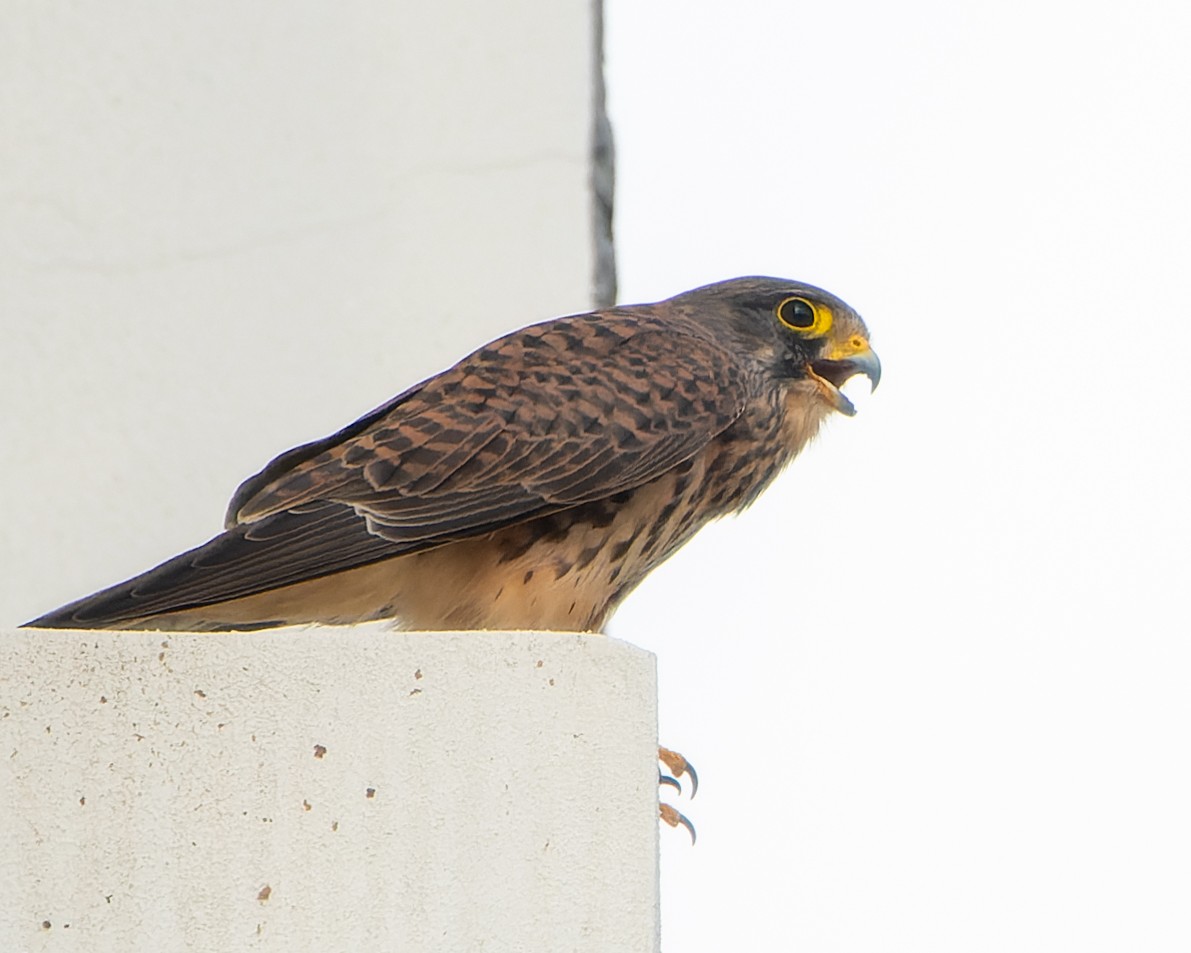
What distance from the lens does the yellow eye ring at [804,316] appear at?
2.71 metres

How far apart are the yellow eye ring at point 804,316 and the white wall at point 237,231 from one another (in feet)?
2.20

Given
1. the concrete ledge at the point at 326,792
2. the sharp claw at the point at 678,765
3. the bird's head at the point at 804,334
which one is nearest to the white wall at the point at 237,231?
the bird's head at the point at 804,334

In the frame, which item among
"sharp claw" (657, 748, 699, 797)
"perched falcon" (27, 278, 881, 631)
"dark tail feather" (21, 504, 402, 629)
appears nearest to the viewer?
"dark tail feather" (21, 504, 402, 629)

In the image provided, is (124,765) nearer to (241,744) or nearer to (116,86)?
(241,744)

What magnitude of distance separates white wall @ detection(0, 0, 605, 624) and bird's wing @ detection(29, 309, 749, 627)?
84 cm

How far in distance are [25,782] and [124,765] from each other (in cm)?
8

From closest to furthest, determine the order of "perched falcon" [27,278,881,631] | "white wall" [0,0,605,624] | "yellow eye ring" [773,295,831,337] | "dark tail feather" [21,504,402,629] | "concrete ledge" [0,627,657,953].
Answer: "concrete ledge" [0,627,657,953]
"dark tail feather" [21,504,402,629]
"perched falcon" [27,278,881,631]
"yellow eye ring" [773,295,831,337]
"white wall" [0,0,605,624]

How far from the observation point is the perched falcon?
2.18m

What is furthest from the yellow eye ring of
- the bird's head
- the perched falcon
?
the perched falcon

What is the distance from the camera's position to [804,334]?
8.87ft

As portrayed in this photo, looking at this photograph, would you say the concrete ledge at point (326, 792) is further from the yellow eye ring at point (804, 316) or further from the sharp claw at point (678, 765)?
the yellow eye ring at point (804, 316)

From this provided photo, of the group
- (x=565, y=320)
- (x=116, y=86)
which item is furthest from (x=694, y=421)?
(x=116, y=86)

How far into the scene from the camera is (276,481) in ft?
7.70

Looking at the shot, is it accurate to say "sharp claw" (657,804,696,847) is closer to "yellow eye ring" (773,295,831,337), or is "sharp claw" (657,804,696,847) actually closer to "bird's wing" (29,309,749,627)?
"bird's wing" (29,309,749,627)
